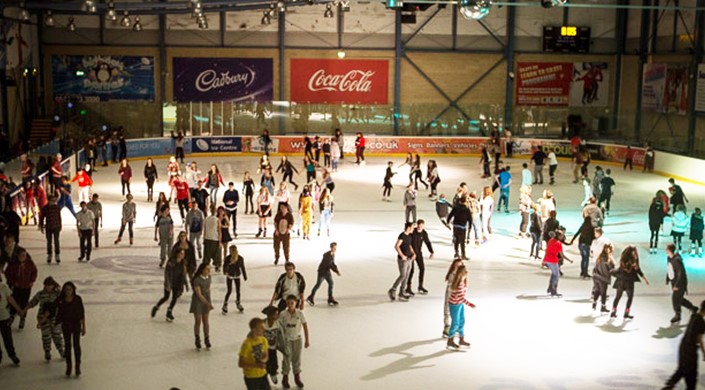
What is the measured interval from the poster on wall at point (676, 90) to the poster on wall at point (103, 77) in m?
25.3

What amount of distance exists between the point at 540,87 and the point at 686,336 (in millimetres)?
36572

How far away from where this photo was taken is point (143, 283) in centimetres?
1803

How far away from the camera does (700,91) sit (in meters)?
38.6

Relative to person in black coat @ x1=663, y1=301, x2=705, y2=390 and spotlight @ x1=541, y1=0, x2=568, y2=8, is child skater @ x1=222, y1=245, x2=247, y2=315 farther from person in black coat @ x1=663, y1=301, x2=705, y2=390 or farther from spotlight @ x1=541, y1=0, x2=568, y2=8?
spotlight @ x1=541, y1=0, x2=568, y2=8

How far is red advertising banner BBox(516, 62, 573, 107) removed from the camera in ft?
154

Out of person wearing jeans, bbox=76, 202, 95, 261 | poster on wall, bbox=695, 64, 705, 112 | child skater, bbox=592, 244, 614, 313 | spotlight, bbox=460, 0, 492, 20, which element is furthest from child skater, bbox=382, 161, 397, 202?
poster on wall, bbox=695, 64, 705, 112

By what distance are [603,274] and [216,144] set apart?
29711mm

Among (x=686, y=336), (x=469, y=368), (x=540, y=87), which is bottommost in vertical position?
(x=469, y=368)

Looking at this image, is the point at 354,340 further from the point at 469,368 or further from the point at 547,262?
the point at 547,262

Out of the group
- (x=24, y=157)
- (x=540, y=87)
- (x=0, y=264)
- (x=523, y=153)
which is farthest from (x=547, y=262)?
(x=540, y=87)

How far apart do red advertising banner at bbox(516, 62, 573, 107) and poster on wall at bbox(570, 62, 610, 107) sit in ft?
1.42

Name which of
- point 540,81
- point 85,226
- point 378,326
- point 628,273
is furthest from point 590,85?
point 378,326

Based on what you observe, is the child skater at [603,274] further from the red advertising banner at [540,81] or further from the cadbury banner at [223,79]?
the red advertising banner at [540,81]

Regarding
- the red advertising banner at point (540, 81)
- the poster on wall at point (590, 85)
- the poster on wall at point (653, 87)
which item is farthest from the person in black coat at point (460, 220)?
the poster on wall at point (590, 85)
